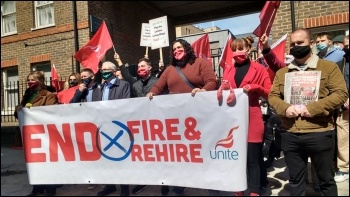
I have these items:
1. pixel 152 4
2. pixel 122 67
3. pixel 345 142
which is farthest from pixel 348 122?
pixel 152 4

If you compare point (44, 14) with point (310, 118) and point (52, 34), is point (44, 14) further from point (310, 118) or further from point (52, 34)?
point (310, 118)

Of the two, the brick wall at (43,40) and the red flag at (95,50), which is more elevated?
the brick wall at (43,40)

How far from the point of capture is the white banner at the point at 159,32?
644 centimetres

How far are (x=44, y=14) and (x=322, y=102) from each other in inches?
453

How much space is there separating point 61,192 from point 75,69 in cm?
694

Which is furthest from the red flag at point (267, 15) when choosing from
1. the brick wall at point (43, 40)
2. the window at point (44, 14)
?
the window at point (44, 14)

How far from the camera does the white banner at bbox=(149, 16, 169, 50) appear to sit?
254 inches

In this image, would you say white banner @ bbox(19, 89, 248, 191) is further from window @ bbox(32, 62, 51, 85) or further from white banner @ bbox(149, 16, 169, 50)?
window @ bbox(32, 62, 51, 85)

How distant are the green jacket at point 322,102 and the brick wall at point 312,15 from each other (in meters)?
5.10

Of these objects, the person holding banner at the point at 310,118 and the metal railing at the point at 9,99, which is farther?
the metal railing at the point at 9,99

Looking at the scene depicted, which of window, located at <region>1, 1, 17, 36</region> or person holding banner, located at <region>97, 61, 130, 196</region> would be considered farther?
window, located at <region>1, 1, 17, 36</region>

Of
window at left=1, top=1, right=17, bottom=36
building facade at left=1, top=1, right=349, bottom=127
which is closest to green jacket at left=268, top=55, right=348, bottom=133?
building facade at left=1, top=1, right=349, bottom=127

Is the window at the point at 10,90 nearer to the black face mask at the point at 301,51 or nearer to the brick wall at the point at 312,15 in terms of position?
the brick wall at the point at 312,15

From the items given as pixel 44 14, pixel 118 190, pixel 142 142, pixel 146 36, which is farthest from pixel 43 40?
pixel 142 142
